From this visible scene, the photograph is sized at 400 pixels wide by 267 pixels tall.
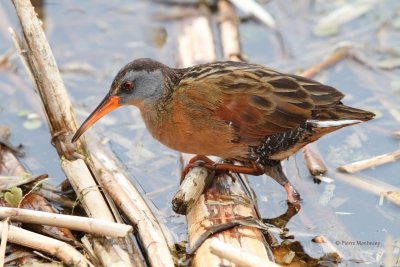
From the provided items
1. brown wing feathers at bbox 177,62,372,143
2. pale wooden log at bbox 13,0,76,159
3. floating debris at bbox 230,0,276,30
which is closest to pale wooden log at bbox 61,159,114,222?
pale wooden log at bbox 13,0,76,159

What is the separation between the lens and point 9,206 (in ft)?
17.4

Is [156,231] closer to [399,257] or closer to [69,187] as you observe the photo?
[69,187]

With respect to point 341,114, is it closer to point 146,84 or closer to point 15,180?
point 146,84

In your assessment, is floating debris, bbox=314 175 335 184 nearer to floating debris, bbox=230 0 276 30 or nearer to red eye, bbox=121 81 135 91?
red eye, bbox=121 81 135 91

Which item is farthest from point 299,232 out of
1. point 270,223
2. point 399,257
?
point 399,257

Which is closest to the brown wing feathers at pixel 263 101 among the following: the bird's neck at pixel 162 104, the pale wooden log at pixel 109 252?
the bird's neck at pixel 162 104

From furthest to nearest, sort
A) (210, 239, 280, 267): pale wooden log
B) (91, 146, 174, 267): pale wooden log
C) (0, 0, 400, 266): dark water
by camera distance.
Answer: (0, 0, 400, 266): dark water < (91, 146, 174, 267): pale wooden log < (210, 239, 280, 267): pale wooden log

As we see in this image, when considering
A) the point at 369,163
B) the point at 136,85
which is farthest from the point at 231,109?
the point at 369,163

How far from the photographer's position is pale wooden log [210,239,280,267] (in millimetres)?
4020

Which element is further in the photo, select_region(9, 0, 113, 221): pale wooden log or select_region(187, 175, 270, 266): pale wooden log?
select_region(9, 0, 113, 221): pale wooden log

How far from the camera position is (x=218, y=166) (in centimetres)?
570

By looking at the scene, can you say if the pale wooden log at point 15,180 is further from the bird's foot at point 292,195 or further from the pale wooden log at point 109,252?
the bird's foot at point 292,195

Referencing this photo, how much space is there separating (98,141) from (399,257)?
2.79 m

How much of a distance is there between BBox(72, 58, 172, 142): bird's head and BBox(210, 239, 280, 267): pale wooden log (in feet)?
6.22
